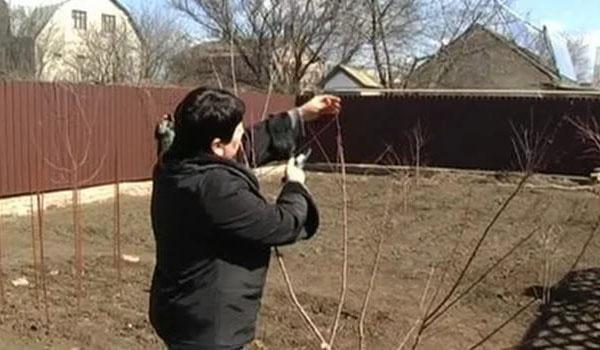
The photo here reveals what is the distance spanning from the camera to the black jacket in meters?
2.07

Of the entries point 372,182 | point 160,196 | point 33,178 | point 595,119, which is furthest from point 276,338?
point 595,119

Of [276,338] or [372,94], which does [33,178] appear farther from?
[372,94]

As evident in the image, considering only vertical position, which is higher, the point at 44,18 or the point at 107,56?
the point at 44,18

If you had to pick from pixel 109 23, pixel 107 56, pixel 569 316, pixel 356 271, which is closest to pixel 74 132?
pixel 356 271

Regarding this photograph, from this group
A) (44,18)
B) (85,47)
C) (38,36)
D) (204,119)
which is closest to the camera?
(204,119)

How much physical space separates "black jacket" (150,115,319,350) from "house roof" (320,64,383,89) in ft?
96.6

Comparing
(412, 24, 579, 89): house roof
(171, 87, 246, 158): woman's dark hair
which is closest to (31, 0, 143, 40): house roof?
(412, 24, 579, 89): house roof

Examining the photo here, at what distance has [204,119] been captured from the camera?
210 cm

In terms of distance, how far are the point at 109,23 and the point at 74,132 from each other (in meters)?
34.6

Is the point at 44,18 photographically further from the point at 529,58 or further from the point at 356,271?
the point at 356,271

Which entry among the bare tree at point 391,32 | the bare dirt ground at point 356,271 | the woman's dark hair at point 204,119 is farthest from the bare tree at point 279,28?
the woman's dark hair at point 204,119

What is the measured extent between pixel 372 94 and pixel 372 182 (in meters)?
3.75

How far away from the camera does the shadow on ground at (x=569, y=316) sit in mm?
5727

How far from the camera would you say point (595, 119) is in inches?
626
